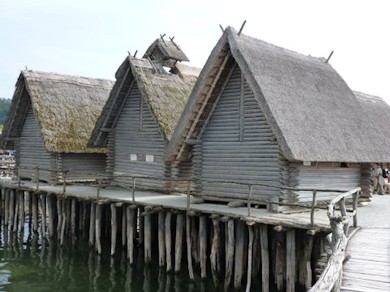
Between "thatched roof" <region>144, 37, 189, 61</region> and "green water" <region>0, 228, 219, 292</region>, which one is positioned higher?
"thatched roof" <region>144, 37, 189, 61</region>

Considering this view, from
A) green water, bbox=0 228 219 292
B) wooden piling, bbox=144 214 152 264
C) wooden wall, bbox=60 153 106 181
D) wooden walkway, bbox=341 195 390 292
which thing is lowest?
green water, bbox=0 228 219 292

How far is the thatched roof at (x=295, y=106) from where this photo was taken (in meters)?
14.9

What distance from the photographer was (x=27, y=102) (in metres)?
28.8

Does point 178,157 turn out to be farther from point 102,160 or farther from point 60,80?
point 60,80

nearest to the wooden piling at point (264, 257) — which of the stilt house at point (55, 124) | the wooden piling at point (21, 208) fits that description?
the wooden piling at point (21, 208)

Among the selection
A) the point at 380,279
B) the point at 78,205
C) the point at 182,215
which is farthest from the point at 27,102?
the point at 380,279

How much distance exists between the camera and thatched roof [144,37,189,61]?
1025 inches

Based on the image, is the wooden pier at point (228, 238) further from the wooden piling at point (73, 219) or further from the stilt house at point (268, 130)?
the stilt house at point (268, 130)

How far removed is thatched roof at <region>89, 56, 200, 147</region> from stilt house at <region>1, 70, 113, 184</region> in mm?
2378

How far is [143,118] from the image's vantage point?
909 inches

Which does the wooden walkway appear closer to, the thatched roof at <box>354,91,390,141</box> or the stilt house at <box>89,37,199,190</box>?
the stilt house at <box>89,37,199,190</box>

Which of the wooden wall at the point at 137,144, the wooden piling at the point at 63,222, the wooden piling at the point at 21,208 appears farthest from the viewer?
the wooden piling at the point at 21,208

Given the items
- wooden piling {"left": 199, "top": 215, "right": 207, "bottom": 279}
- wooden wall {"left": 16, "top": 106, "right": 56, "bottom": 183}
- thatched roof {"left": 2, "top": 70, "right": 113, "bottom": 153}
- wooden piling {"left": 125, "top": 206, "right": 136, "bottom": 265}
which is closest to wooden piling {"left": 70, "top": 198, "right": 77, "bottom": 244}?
wooden piling {"left": 125, "top": 206, "right": 136, "bottom": 265}

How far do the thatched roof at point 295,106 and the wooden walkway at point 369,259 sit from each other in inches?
118
